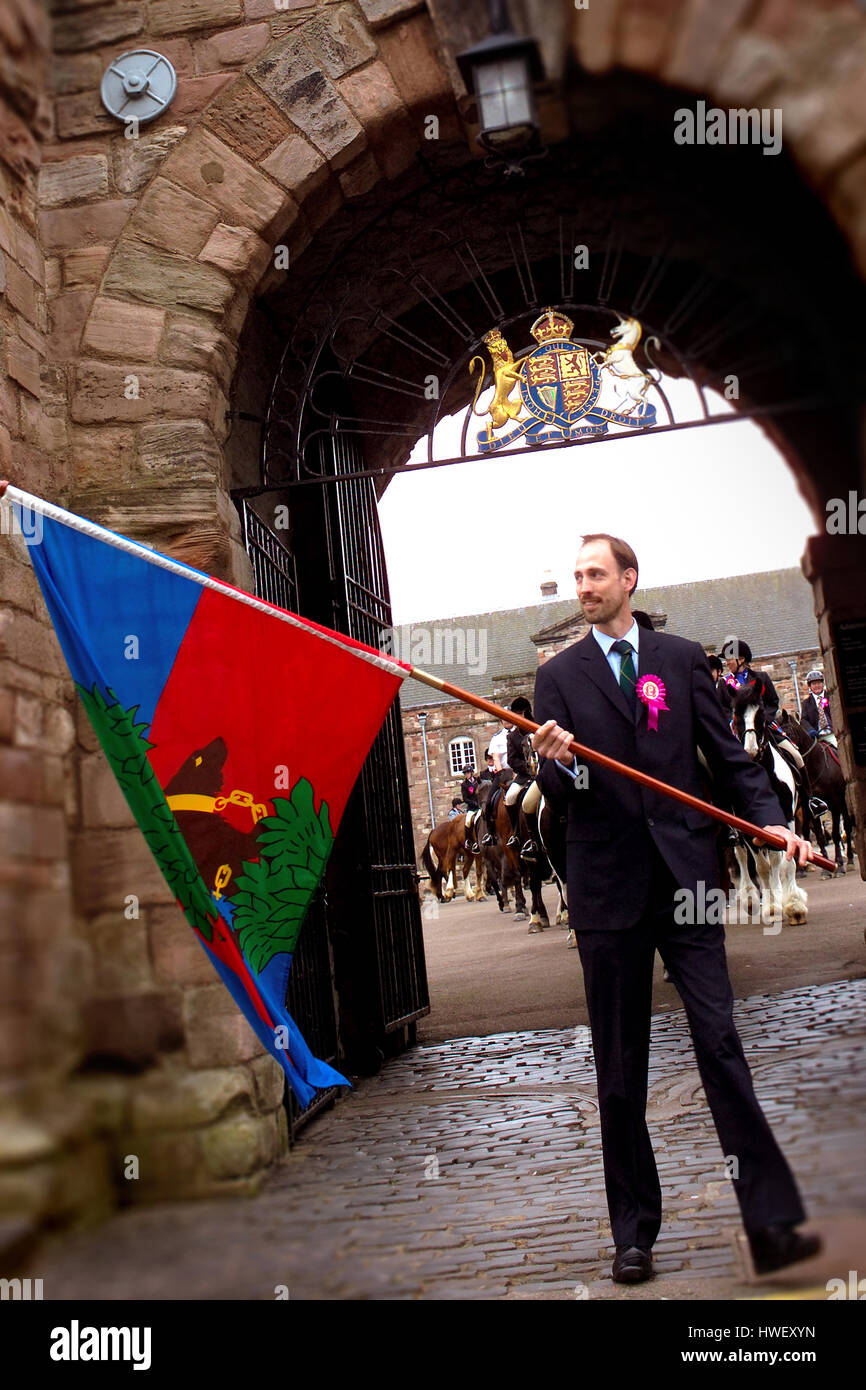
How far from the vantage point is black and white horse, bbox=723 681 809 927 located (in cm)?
885

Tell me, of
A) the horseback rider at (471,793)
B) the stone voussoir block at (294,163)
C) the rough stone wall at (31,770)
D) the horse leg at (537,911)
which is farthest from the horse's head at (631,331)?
the horseback rider at (471,793)

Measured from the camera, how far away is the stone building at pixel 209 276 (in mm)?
3750

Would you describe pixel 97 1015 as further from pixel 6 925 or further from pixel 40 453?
pixel 40 453

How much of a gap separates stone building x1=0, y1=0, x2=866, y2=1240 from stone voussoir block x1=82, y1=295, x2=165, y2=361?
1 centimetres

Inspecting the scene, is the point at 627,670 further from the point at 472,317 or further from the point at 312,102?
the point at 472,317

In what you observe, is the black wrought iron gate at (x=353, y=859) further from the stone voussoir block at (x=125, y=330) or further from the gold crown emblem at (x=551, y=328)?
the gold crown emblem at (x=551, y=328)

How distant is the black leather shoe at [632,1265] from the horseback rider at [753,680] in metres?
6.40

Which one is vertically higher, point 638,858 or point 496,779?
point 496,779

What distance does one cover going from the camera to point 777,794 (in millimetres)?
8695

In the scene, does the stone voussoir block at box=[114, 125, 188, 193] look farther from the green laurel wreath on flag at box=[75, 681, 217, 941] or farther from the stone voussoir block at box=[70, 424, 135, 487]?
the green laurel wreath on flag at box=[75, 681, 217, 941]

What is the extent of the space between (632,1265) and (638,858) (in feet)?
3.45

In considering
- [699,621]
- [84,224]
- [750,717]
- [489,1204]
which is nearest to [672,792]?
[489,1204]

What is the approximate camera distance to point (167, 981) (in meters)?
4.24
